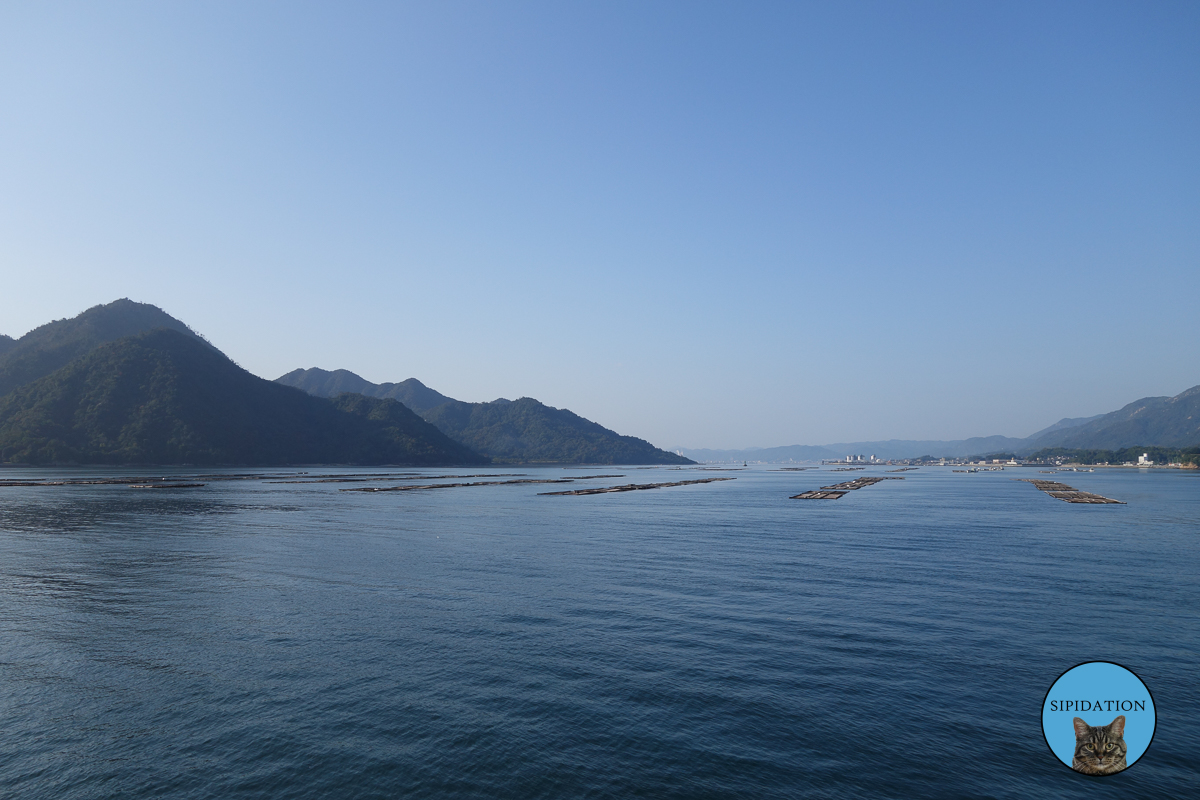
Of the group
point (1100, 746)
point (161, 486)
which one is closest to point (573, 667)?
point (1100, 746)

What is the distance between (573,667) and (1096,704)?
47.6 ft

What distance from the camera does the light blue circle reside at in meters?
7.08

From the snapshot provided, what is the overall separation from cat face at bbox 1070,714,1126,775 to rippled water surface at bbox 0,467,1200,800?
17.7 feet

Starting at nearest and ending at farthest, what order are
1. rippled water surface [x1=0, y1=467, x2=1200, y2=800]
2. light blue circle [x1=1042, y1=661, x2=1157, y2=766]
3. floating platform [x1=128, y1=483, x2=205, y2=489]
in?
light blue circle [x1=1042, y1=661, x2=1157, y2=766] → rippled water surface [x1=0, y1=467, x2=1200, y2=800] → floating platform [x1=128, y1=483, x2=205, y2=489]

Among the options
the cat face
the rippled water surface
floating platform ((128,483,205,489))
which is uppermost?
the cat face

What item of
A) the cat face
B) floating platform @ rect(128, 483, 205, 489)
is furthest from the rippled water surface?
floating platform @ rect(128, 483, 205, 489)

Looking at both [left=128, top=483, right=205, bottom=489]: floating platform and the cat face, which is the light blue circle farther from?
[left=128, top=483, right=205, bottom=489]: floating platform

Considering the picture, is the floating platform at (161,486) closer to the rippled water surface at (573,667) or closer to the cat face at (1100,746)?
the rippled water surface at (573,667)

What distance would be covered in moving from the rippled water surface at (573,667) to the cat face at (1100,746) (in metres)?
5.39

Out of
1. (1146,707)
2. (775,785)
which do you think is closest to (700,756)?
(775,785)

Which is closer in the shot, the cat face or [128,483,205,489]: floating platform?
the cat face

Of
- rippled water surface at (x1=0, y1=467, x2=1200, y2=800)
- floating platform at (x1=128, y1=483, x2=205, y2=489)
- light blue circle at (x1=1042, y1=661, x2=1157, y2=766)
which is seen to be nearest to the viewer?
light blue circle at (x1=1042, y1=661, x2=1157, y2=766)

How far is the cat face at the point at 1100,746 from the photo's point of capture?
7527mm

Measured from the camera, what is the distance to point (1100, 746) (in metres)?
7.73
